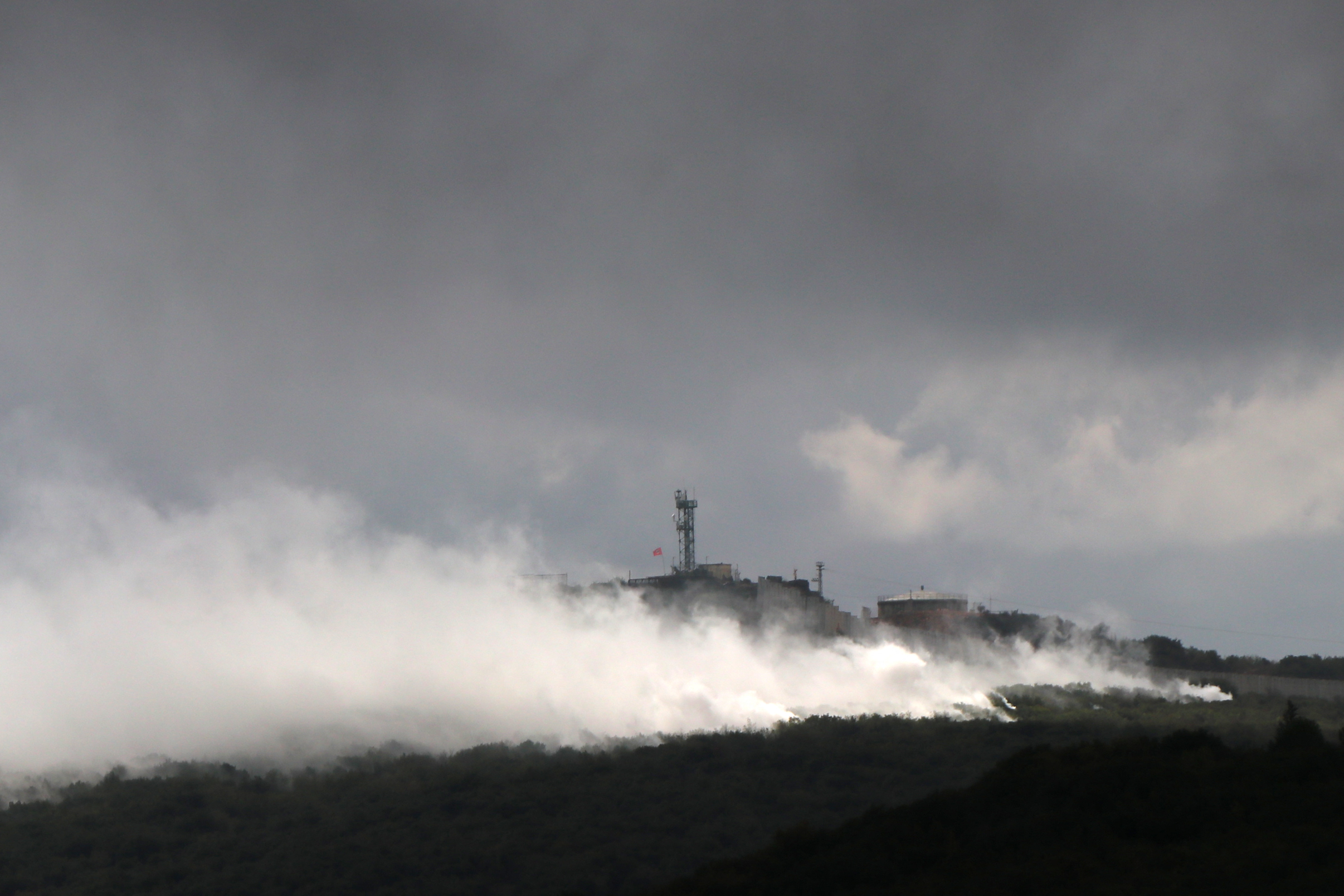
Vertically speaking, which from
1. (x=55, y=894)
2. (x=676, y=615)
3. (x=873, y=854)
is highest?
(x=676, y=615)

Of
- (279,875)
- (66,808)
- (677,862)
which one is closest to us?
(677,862)

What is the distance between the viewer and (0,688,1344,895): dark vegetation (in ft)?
347

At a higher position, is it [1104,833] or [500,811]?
[1104,833]

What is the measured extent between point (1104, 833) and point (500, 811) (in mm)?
89445

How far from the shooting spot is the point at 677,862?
102000 millimetres

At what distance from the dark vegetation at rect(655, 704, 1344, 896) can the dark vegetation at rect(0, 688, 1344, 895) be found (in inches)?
1349

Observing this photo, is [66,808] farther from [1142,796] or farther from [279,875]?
[1142,796]

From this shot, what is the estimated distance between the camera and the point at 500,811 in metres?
125

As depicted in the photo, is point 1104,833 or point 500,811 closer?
point 1104,833

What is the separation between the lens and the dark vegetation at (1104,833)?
121 ft

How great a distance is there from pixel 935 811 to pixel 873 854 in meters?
5.03

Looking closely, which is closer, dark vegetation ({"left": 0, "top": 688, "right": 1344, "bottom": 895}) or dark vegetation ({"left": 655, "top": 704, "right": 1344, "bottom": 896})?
dark vegetation ({"left": 655, "top": 704, "right": 1344, "bottom": 896})

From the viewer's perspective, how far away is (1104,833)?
43906 millimetres

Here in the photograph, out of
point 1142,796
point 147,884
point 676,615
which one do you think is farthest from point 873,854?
point 676,615
